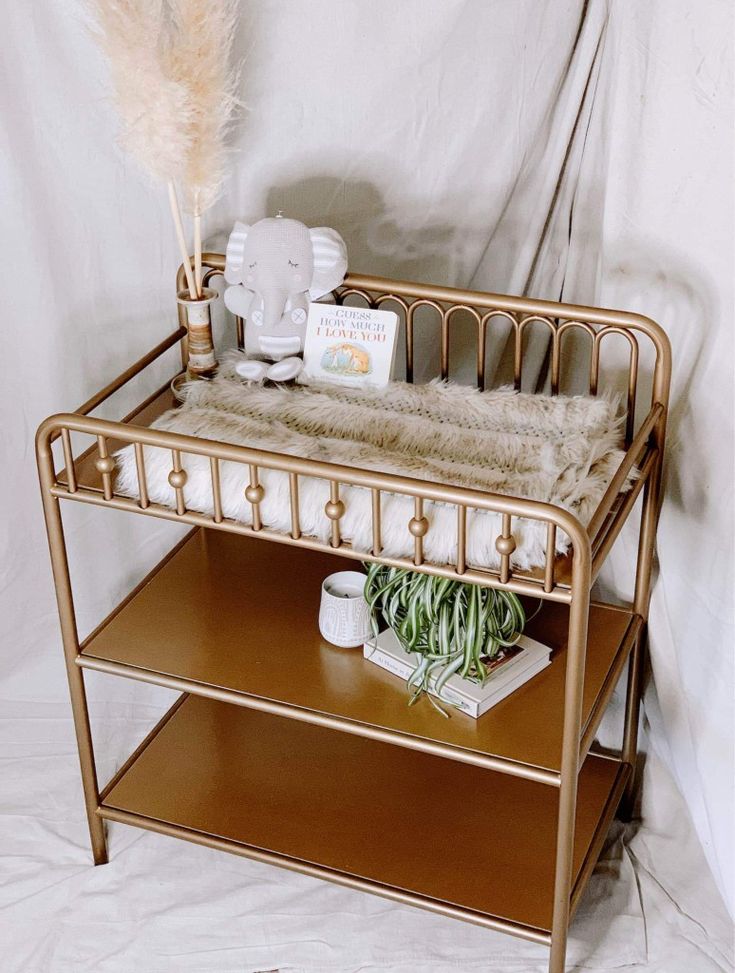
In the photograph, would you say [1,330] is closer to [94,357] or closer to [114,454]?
[94,357]

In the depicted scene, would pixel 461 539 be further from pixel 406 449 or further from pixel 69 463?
pixel 69 463

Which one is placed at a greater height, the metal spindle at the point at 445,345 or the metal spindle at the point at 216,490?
the metal spindle at the point at 445,345

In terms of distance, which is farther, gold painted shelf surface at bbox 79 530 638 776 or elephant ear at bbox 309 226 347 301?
elephant ear at bbox 309 226 347 301

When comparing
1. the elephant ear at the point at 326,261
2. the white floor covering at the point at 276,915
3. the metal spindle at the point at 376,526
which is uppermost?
the elephant ear at the point at 326,261

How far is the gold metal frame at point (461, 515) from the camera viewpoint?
4.44 ft

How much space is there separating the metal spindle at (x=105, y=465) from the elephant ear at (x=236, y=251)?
12.9 inches

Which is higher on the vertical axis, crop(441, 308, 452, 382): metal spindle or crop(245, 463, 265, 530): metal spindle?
crop(441, 308, 452, 382): metal spindle

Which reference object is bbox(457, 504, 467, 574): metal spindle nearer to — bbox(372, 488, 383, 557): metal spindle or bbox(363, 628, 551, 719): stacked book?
bbox(372, 488, 383, 557): metal spindle

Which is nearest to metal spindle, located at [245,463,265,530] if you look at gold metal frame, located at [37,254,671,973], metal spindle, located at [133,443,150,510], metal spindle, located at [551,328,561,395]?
gold metal frame, located at [37,254,671,973]

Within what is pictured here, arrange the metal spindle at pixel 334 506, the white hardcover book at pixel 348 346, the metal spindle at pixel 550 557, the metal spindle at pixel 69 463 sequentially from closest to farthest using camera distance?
the metal spindle at pixel 550 557, the metal spindle at pixel 334 506, the metal spindle at pixel 69 463, the white hardcover book at pixel 348 346

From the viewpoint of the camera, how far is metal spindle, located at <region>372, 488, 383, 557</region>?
1387mm

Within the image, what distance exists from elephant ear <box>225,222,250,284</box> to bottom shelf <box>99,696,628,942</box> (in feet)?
2.30

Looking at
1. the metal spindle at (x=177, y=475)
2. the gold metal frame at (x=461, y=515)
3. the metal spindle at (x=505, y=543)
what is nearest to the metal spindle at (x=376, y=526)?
the gold metal frame at (x=461, y=515)

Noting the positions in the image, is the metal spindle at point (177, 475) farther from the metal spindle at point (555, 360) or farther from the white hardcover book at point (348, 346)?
the metal spindle at point (555, 360)
